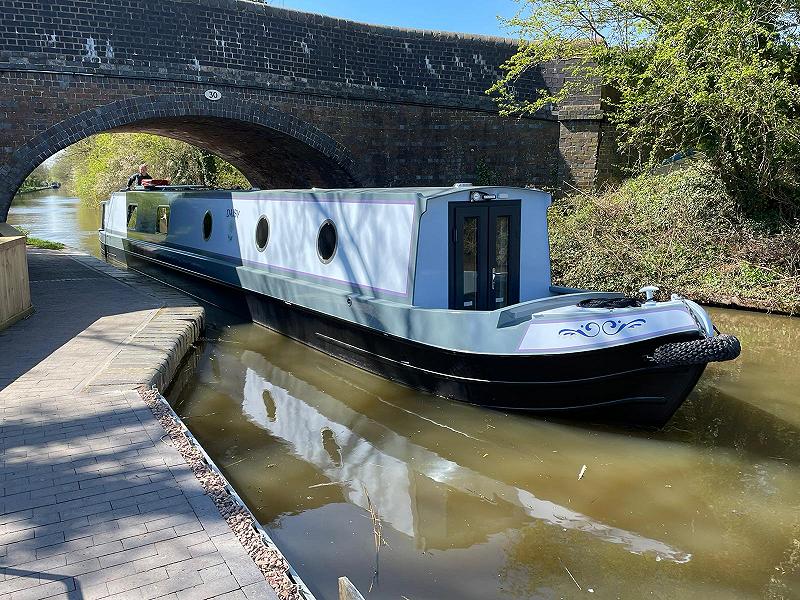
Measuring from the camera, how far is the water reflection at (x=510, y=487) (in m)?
3.29

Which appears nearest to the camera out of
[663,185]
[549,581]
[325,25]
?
[549,581]

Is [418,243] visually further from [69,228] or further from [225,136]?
[69,228]

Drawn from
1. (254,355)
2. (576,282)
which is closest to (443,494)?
(254,355)

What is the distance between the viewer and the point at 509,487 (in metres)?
4.25

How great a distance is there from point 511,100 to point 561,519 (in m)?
11.5

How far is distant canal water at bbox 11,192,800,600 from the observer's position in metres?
3.28

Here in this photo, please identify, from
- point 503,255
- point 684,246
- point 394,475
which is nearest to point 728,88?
point 684,246

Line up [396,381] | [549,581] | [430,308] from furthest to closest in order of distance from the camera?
1. [396,381]
2. [430,308]
3. [549,581]

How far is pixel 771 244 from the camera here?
914 cm

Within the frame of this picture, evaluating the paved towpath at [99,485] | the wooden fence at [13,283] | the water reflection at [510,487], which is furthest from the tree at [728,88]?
the wooden fence at [13,283]

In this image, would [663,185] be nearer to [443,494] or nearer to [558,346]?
[558,346]

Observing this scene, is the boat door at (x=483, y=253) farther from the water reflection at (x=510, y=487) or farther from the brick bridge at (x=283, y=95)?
the brick bridge at (x=283, y=95)

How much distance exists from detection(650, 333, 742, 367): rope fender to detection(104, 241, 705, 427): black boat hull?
6 cm

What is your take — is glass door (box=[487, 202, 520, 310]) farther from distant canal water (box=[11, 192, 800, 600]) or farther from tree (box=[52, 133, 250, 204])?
tree (box=[52, 133, 250, 204])
